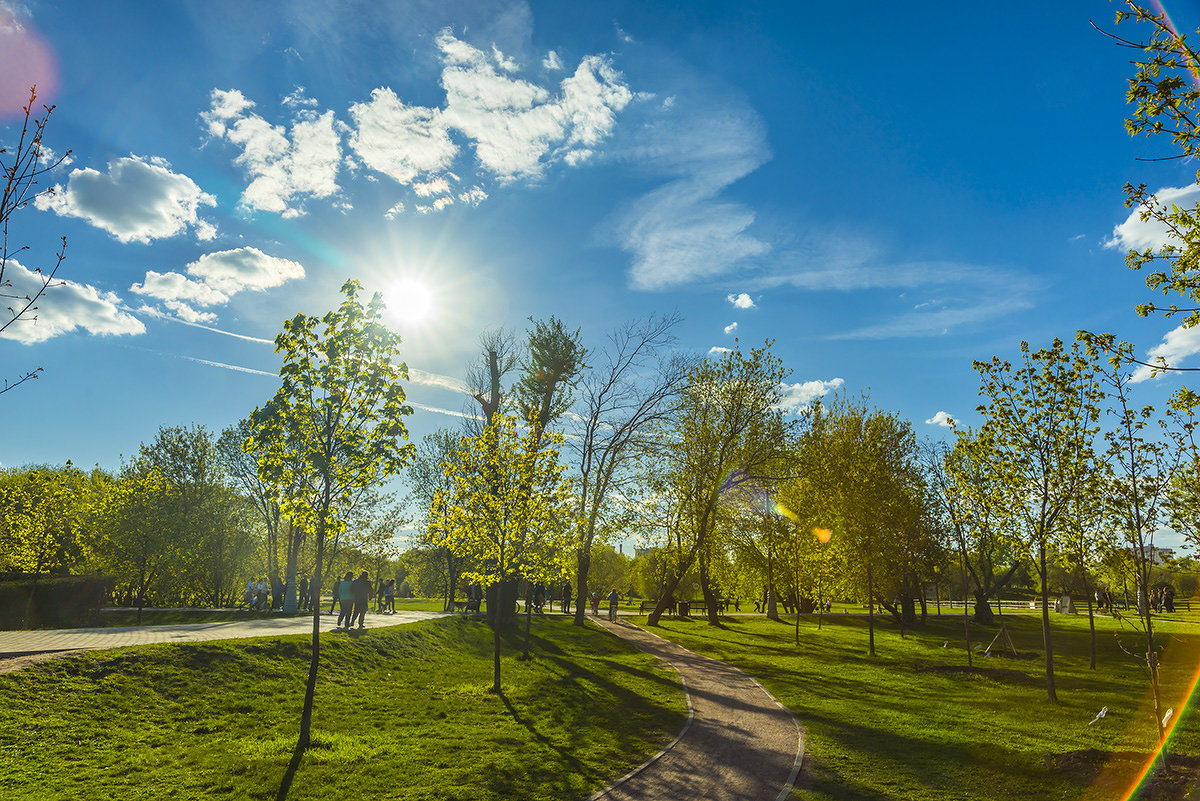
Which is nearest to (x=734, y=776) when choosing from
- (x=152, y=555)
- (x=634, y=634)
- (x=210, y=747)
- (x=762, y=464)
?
(x=210, y=747)

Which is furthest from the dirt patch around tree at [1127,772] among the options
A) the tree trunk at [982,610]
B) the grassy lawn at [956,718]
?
the tree trunk at [982,610]

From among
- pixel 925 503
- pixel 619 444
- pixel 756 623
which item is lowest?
pixel 756 623

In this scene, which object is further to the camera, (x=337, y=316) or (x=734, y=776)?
(x=337, y=316)

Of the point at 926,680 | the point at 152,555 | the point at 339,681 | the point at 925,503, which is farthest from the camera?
the point at 925,503

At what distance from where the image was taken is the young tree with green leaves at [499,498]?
1669cm

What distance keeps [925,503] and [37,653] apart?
42140 millimetres

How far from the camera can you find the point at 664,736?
1184cm

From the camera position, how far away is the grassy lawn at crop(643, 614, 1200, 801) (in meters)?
8.84

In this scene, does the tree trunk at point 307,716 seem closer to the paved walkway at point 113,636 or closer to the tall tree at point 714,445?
the paved walkway at point 113,636

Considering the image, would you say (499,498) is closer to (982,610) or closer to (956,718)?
(956,718)

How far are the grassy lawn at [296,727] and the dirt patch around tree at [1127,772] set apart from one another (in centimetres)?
629

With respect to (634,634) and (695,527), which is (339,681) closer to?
(634,634)

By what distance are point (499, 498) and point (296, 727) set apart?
22.5 feet

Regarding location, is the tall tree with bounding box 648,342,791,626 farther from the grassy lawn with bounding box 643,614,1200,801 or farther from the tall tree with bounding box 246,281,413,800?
the tall tree with bounding box 246,281,413,800
